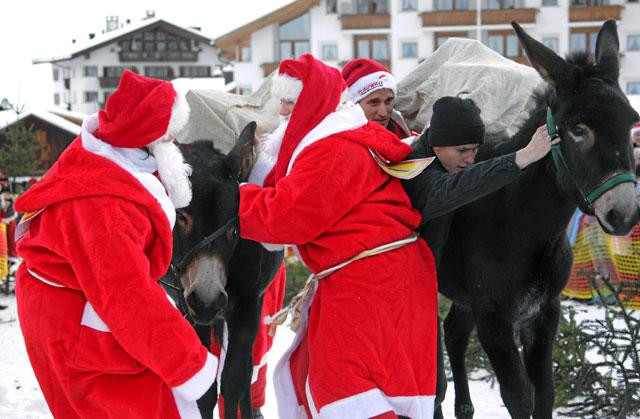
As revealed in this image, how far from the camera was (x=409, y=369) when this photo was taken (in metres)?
3.36

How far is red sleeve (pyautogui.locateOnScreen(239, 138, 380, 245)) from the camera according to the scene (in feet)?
11.0

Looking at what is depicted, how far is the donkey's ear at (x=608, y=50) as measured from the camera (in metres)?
3.49

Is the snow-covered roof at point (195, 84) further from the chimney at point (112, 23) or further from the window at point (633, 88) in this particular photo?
the chimney at point (112, 23)

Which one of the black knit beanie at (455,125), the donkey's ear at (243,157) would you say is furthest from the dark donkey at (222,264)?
the black knit beanie at (455,125)

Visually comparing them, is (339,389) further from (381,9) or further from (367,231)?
(381,9)

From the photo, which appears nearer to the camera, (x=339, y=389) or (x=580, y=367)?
(x=339, y=389)

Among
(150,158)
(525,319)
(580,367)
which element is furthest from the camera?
(580,367)

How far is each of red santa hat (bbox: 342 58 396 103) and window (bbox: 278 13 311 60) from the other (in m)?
37.6

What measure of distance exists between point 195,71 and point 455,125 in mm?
63744

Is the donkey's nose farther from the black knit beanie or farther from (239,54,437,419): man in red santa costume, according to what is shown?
the black knit beanie

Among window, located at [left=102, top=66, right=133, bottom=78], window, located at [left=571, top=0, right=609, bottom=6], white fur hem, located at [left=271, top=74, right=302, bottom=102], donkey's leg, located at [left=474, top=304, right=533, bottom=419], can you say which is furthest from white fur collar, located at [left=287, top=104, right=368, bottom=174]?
window, located at [left=102, top=66, right=133, bottom=78]

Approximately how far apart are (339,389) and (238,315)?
1.61 meters

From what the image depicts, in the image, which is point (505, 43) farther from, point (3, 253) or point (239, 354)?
point (239, 354)

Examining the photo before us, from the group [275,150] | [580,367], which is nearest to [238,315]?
[275,150]
